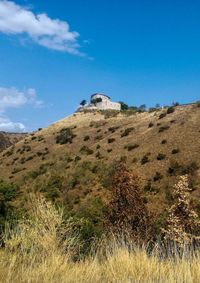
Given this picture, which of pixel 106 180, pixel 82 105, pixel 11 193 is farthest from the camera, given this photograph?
pixel 82 105

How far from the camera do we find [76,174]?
57375 mm

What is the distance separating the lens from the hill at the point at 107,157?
47000mm

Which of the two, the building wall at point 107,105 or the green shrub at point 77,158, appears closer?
the green shrub at point 77,158

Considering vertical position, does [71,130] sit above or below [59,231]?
above

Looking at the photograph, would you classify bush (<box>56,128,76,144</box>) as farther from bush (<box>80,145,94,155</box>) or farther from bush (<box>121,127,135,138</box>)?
bush (<box>121,127,135,138</box>)

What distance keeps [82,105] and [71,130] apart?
43.0 metres

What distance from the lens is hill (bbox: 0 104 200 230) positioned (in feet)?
154

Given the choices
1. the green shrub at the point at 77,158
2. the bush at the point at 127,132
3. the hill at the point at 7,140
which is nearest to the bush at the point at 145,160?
the green shrub at the point at 77,158

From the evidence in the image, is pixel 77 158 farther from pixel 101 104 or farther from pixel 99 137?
pixel 101 104

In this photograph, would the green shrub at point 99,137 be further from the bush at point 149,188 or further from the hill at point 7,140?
the hill at point 7,140

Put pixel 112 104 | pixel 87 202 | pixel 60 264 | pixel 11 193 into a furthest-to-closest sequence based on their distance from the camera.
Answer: pixel 112 104 < pixel 87 202 < pixel 11 193 < pixel 60 264

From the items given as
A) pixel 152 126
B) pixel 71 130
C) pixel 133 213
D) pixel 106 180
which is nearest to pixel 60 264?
pixel 133 213

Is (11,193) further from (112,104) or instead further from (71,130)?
(112,104)

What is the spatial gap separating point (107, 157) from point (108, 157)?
0.18 meters
